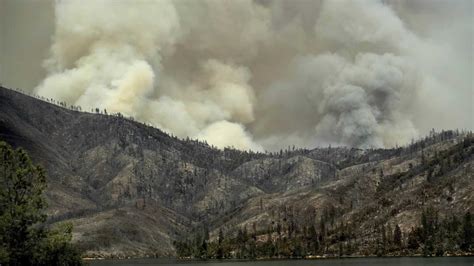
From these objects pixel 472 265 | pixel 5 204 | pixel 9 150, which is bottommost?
pixel 472 265

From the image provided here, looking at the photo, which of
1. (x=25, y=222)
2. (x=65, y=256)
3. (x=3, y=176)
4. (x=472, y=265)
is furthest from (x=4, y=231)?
(x=472, y=265)

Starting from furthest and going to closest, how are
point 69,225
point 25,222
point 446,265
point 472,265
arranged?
1. point 446,265
2. point 472,265
3. point 69,225
4. point 25,222

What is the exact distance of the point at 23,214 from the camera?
93.4m

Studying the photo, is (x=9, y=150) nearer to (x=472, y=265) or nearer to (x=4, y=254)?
(x=4, y=254)

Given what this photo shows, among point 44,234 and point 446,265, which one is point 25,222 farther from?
point 446,265

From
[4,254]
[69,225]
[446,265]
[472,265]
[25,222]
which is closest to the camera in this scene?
[4,254]

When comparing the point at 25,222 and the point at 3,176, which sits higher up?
the point at 3,176

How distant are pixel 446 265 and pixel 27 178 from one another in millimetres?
151410

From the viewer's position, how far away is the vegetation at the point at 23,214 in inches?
3664

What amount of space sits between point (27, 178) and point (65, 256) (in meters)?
17.8

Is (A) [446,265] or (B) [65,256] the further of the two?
(A) [446,265]

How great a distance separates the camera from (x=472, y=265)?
184m

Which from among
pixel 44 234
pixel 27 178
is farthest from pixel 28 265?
pixel 27 178

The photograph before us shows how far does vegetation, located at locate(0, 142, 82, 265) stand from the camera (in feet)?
305
